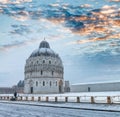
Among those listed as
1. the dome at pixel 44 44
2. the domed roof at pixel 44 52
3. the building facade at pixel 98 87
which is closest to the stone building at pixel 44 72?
the domed roof at pixel 44 52

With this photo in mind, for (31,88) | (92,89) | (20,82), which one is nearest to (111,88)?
(92,89)

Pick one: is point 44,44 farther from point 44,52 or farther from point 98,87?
point 98,87

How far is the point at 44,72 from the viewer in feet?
347

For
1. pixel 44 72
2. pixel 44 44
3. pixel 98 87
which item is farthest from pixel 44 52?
pixel 98 87

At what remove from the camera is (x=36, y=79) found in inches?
4215

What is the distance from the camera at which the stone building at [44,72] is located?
105812 millimetres

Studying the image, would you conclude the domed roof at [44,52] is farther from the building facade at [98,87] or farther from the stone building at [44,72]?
the building facade at [98,87]

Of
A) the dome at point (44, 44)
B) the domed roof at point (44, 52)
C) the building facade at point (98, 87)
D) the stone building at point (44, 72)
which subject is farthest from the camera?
the dome at point (44, 44)

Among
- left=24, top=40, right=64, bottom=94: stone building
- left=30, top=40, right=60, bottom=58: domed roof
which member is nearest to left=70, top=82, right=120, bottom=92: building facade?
left=24, top=40, right=64, bottom=94: stone building

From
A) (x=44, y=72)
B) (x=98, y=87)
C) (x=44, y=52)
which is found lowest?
(x=98, y=87)

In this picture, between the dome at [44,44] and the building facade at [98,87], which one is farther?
the dome at [44,44]

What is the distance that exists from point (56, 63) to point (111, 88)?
45434 mm

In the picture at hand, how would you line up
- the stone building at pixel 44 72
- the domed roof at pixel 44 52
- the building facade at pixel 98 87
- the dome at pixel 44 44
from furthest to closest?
the dome at pixel 44 44 → the domed roof at pixel 44 52 → the stone building at pixel 44 72 → the building facade at pixel 98 87

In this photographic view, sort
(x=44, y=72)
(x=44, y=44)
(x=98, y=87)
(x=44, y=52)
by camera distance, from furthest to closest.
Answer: (x=44, y=44), (x=44, y=52), (x=44, y=72), (x=98, y=87)
